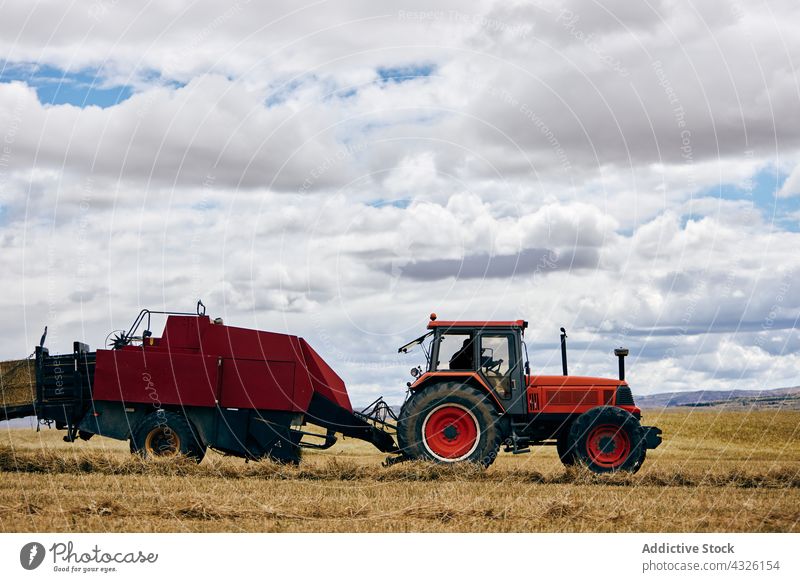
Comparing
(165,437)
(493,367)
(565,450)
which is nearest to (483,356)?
(493,367)

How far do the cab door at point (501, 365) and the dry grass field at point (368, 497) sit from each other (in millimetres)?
1464

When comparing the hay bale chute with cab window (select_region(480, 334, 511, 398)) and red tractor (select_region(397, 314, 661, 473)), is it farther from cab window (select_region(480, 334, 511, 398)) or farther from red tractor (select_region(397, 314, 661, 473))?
cab window (select_region(480, 334, 511, 398))

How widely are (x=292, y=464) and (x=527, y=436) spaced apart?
4.38m

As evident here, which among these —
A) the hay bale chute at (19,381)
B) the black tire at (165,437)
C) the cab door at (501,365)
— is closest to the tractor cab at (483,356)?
the cab door at (501,365)

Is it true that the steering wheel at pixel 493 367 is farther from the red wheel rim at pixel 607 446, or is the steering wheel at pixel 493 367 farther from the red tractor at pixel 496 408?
the red wheel rim at pixel 607 446

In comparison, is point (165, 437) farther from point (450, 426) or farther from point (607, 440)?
point (607, 440)

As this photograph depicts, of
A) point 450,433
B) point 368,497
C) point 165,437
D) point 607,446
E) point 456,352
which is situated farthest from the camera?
point 165,437

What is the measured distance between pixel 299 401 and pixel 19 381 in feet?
18.4

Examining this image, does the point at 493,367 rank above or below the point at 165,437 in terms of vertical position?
above

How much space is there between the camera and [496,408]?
16.8 m

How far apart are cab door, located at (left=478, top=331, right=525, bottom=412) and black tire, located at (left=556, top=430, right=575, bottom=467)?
1.24 m

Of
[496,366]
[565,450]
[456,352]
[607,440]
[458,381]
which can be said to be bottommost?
[565,450]

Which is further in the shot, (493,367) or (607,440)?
(493,367)
